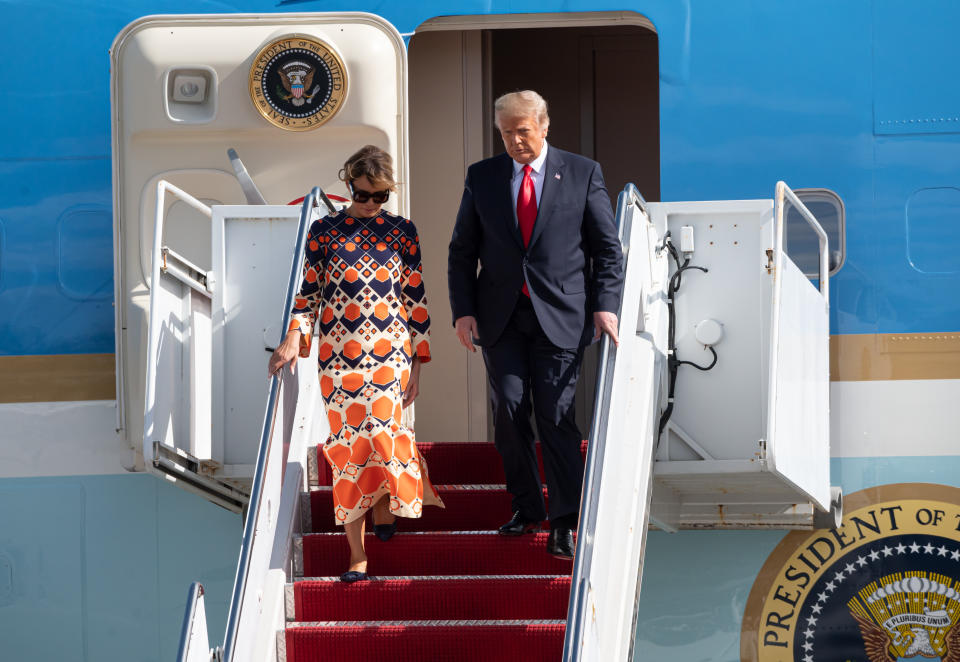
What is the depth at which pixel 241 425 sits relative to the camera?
4891mm

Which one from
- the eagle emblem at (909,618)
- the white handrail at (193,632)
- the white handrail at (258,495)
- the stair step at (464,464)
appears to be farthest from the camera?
the eagle emblem at (909,618)

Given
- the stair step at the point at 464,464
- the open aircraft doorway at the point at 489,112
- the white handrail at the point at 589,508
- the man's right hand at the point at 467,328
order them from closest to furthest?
the white handrail at the point at 589,508 → the man's right hand at the point at 467,328 → the stair step at the point at 464,464 → the open aircraft doorway at the point at 489,112

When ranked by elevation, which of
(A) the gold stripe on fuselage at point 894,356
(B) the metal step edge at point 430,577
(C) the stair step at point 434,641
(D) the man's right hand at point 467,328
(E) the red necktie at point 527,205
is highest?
(E) the red necktie at point 527,205

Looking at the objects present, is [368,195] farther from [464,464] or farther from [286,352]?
[464,464]

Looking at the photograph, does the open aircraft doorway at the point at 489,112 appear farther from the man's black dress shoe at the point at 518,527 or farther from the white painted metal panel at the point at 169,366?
the man's black dress shoe at the point at 518,527

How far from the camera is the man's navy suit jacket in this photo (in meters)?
3.87

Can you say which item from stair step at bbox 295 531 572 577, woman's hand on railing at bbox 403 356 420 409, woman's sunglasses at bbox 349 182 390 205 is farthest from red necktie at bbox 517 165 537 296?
stair step at bbox 295 531 572 577

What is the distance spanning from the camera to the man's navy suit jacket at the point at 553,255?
387cm

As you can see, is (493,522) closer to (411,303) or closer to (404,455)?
(404,455)

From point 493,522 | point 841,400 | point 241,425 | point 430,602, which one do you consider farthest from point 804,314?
point 241,425

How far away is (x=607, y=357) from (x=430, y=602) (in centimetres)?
106

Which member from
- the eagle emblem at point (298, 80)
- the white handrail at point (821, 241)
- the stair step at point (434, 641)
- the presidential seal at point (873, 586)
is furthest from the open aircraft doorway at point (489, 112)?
the stair step at point (434, 641)

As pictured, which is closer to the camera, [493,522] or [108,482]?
[493,522]

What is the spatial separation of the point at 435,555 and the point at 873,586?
2.10m
